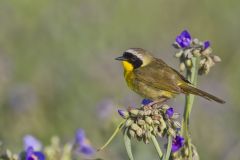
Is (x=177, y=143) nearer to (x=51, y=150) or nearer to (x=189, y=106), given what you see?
(x=189, y=106)

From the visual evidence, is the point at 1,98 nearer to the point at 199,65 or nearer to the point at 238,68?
the point at 238,68

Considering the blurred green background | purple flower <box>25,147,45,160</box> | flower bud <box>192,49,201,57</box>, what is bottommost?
the blurred green background

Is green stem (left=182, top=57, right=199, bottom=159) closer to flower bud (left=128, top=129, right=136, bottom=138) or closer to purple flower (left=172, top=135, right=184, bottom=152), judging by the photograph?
purple flower (left=172, top=135, right=184, bottom=152)

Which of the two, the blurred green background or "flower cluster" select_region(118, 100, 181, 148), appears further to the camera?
the blurred green background

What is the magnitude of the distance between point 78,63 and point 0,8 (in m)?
1.49

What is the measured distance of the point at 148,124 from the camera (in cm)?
363

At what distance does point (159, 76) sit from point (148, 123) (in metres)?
1.32

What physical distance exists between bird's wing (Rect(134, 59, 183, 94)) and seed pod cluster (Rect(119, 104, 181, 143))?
107 cm

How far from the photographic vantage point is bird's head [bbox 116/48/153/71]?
505 centimetres

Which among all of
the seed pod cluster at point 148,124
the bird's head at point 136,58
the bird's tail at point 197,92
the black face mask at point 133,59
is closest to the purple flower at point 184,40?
the bird's tail at point 197,92

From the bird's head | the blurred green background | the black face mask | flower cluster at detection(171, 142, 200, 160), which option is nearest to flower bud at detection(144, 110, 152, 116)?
flower cluster at detection(171, 142, 200, 160)

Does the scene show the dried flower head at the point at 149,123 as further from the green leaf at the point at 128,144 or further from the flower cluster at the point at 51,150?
the flower cluster at the point at 51,150

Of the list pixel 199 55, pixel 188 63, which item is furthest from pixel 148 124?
pixel 199 55

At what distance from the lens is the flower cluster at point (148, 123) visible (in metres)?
3.59
